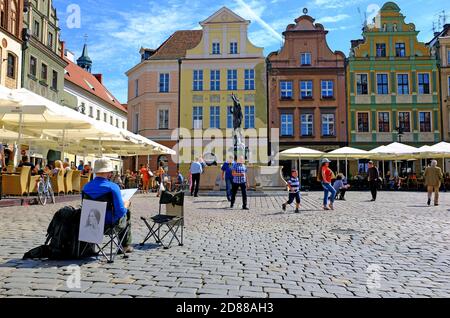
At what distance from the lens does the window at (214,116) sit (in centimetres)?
3828

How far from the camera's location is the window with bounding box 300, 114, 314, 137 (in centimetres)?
3697

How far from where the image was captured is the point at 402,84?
37250 millimetres

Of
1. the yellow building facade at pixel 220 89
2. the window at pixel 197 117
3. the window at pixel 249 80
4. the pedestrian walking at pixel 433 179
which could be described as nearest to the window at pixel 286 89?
the yellow building facade at pixel 220 89

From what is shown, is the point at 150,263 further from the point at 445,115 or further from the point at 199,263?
the point at 445,115

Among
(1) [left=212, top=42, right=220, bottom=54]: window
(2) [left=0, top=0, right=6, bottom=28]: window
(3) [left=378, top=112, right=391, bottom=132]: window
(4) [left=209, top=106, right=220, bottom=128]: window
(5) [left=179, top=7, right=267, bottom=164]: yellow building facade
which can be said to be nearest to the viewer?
(2) [left=0, top=0, right=6, bottom=28]: window

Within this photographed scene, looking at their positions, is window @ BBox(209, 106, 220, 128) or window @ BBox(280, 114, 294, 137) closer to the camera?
window @ BBox(280, 114, 294, 137)

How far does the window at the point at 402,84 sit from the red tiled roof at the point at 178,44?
19999 millimetres

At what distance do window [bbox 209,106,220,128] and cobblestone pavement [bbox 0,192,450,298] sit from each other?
96.7 ft

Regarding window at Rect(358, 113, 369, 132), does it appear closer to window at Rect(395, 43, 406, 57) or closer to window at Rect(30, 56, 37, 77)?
window at Rect(395, 43, 406, 57)

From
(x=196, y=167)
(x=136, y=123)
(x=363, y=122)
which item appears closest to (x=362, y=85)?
(x=363, y=122)

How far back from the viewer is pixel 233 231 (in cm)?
828

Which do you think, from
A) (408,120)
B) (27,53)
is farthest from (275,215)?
(408,120)

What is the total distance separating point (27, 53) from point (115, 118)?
88.8 ft

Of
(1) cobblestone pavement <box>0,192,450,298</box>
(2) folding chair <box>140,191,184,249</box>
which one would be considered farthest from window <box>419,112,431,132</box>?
(2) folding chair <box>140,191,184,249</box>
